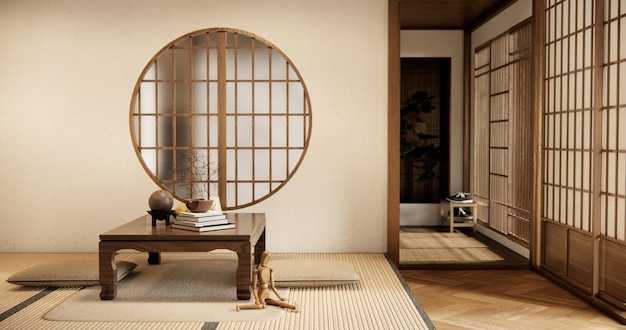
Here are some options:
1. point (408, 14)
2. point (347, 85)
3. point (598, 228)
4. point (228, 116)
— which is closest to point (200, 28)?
point (228, 116)

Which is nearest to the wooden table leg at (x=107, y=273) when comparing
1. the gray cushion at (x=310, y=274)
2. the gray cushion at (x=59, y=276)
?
the gray cushion at (x=59, y=276)

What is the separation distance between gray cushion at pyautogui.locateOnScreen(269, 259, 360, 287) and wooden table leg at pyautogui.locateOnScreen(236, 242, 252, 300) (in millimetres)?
314

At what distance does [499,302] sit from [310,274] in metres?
1.25

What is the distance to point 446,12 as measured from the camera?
22.2 ft

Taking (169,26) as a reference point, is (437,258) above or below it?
below

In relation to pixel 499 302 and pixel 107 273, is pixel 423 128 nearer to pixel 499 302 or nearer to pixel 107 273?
pixel 499 302

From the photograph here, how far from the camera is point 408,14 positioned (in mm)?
6910

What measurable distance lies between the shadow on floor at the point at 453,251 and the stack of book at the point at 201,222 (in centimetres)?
187

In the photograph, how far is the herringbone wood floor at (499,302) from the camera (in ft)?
11.5

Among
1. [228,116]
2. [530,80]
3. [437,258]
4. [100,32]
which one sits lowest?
[437,258]

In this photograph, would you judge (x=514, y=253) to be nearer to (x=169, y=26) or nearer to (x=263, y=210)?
(x=263, y=210)

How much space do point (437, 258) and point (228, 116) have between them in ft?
7.22

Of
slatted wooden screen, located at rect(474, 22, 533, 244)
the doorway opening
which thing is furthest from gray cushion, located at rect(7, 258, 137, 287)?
the doorway opening

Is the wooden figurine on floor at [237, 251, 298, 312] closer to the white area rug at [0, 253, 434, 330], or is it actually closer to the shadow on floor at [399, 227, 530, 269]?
the white area rug at [0, 253, 434, 330]
